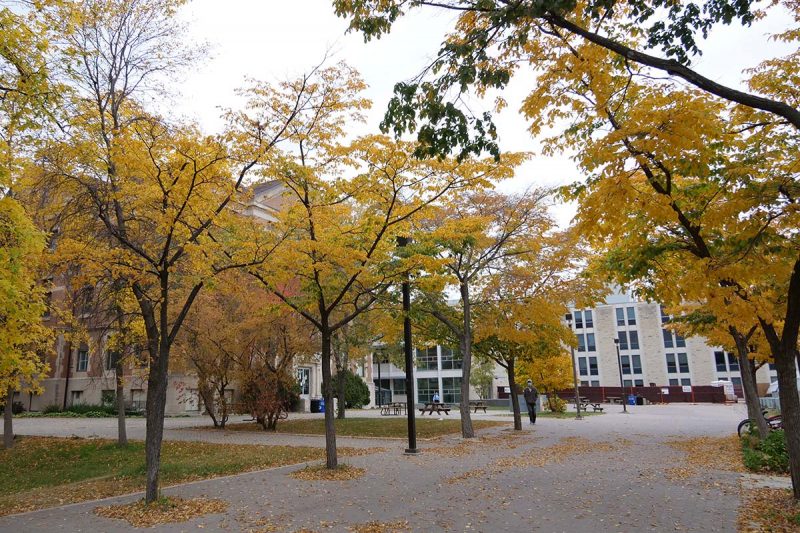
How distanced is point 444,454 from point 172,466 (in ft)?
21.3

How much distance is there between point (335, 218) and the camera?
11375 millimetres

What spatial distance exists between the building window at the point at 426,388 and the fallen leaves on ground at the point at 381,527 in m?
64.5

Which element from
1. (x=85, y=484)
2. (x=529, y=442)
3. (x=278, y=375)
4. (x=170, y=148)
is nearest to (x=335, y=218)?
(x=170, y=148)

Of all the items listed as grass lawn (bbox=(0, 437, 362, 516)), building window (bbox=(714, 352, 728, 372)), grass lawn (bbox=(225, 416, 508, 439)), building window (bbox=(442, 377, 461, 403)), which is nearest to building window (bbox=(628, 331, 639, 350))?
building window (bbox=(714, 352, 728, 372))

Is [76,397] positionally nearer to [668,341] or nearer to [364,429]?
[364,429]

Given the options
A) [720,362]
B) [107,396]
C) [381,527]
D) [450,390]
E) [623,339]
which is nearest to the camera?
[381,527]

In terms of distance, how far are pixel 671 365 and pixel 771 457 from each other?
63.2 m

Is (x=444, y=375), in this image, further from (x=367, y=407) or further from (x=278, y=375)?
(x=278, y=375)

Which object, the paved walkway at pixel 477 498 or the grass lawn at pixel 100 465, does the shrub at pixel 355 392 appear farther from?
the paved walkway at pixel 477 498

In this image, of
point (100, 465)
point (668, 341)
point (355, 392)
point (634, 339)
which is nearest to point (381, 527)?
point (100, 465)

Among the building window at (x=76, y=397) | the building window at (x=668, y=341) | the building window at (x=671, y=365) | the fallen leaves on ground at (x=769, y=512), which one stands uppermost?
the building window at (x=668, y=341)

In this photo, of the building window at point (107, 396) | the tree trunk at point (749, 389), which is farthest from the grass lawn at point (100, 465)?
the building window at point (107, 396)

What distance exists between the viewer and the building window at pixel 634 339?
68.9 meters

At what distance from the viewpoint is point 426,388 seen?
70.6 meters
